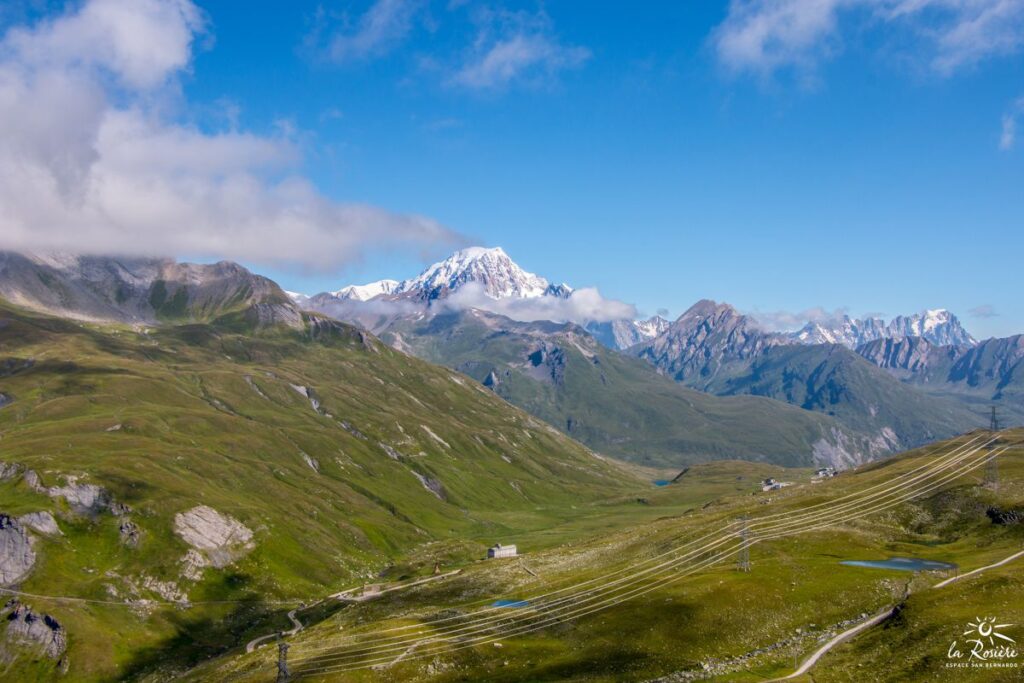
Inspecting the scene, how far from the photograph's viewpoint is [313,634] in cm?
15575

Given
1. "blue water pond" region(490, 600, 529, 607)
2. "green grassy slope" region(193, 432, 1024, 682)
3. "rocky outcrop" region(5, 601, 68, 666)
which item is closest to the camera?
"green grassy slope" region(193, 432, 1024, 682)

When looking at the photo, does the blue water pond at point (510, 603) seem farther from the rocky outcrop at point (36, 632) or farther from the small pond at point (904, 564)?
the rocky outcrop at point (36, 632)

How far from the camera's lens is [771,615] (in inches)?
3777

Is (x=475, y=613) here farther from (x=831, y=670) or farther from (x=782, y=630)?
(x=831, y=670)

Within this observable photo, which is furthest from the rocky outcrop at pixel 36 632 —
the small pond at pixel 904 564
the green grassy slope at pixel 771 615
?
the small pond at pixel 904 564

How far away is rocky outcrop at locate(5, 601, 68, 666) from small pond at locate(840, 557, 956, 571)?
174928mm

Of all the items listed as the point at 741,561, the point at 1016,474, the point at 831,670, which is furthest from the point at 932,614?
the point at 1016,474

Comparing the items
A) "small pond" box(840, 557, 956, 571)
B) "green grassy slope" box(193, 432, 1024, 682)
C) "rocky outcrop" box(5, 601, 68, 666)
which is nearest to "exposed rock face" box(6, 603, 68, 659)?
"rocky outcrop" box(5, 601, 68, 666)

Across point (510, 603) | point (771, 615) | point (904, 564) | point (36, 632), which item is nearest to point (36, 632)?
point (36, 632)

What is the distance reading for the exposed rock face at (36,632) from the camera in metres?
182

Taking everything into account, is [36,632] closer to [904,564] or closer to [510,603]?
[510,603]

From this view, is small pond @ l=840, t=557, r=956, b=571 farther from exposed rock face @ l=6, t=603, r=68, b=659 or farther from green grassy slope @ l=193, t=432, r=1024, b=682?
exposed rock face @ l=6, t=603, r=68, b=659

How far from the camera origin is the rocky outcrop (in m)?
181

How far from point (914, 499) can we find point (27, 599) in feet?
693
